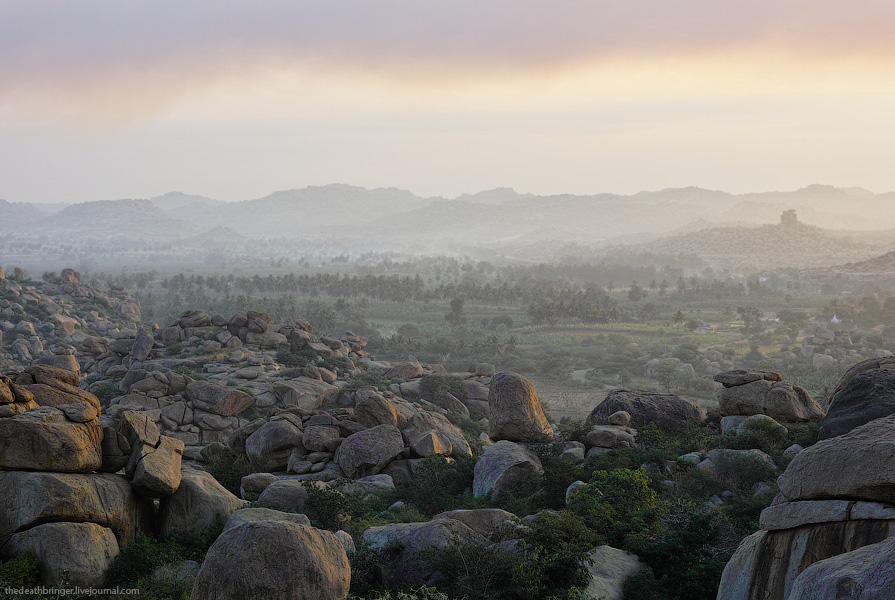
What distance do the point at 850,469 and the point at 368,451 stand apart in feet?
57.0

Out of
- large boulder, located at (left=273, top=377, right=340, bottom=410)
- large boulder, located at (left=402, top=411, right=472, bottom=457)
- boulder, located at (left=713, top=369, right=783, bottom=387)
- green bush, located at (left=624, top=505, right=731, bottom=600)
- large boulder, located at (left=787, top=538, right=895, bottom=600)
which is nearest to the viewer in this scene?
large boulder, located at (left=787, top=538, right=895, bottom=600)

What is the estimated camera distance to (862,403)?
16719 millimetres

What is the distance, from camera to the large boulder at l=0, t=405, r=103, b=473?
13531mm

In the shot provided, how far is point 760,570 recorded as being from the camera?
923cm

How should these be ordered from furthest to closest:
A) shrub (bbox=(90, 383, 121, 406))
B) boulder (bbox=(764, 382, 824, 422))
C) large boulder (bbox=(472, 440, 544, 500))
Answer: shrub (bbox=(90, 383, 121, 406)), boulder (bbox=(764, 382, 824, 422)), large boulder (bbox=(472, 440, 544, 500))

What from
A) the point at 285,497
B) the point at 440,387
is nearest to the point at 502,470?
the point at 285,497

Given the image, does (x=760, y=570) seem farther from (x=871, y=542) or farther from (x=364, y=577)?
(x=364, y=577)

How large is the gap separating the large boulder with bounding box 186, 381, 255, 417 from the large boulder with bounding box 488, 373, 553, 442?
14.4 m

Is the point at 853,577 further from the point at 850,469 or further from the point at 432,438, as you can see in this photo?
the point at 432,438

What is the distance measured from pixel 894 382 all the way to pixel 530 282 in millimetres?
121726

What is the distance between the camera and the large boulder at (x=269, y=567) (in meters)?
9.48

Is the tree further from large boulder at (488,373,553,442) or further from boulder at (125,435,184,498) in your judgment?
boulder at (125,435,184,498)

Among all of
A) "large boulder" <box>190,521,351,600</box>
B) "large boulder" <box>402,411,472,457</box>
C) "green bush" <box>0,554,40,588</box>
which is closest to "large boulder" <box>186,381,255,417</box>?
"large boulder" <box>402,411,472,457</box>

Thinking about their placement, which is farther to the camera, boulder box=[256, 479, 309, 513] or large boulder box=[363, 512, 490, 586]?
boulder box=[256, 479, 309, 513]
